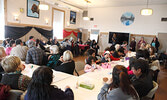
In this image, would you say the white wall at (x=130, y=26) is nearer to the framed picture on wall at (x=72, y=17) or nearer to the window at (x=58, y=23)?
the framed picture on wall at (x=72, y=17)

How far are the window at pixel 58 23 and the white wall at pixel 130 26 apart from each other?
2590 millimetres

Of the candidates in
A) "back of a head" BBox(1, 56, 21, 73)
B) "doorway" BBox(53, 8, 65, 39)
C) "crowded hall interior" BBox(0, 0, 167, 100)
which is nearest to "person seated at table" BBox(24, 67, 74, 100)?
"crowded hall interior" BBox(0, 0, 167, 100)

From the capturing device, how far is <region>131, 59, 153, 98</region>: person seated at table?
1.82m

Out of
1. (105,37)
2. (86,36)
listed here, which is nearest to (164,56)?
(105,37)

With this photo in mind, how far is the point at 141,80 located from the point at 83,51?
754cm

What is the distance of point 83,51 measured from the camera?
9.33m

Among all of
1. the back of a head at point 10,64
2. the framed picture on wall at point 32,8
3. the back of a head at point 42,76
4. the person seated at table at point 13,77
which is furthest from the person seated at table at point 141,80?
the framed picture on wall at point 32,8

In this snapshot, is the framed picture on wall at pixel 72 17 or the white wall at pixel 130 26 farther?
the framed picture on wall at pixel 72 17

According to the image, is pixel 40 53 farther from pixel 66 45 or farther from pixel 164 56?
pixel 164 56

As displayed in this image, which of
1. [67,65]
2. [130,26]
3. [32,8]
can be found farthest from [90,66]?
[130,26]

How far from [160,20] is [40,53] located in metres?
8.85

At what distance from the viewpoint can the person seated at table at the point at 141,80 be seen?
182cm

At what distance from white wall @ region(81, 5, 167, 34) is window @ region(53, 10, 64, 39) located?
102 inches

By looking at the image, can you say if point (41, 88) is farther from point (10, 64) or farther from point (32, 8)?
point (32, 8)
